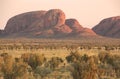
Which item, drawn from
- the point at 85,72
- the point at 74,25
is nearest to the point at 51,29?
the point at 74,25

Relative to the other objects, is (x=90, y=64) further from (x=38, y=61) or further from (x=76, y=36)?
(x=76, y=36)

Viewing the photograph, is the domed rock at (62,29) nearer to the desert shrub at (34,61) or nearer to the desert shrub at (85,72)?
the desert shrub at (34,61)

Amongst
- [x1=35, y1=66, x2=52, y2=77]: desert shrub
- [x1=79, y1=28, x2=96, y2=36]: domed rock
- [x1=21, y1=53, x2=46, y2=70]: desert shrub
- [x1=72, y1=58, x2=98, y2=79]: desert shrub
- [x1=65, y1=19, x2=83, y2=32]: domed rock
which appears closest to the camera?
[x1=72, y1=58, x2=98, y2=79]: desert shrub

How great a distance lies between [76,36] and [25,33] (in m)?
30.9

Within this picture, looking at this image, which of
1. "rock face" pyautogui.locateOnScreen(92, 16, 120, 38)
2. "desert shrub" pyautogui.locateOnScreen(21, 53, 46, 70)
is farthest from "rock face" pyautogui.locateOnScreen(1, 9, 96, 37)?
"desert shrub" pyautogui.locateOnScreen(21, 53, 46, 70)

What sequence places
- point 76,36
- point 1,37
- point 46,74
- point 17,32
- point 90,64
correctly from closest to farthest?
point 90,64
point 46,74
point 76,36
point 1,37
point 17,32

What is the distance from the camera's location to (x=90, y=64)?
1986cm

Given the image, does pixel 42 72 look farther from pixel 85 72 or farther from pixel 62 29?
pixel 62 29

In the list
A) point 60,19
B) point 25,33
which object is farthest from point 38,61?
point 60,19

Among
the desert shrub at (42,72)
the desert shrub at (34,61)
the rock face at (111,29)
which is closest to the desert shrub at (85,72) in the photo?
the desert shrub at (42,72)

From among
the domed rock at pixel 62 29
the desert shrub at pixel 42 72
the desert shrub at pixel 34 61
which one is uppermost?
the domed rock at pixel 62 29

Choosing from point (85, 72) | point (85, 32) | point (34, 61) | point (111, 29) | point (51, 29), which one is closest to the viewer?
point (85, 72)

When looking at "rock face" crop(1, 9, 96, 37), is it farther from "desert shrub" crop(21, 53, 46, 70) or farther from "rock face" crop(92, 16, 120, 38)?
"desert shrub" crop(21, 53, 46, 70)

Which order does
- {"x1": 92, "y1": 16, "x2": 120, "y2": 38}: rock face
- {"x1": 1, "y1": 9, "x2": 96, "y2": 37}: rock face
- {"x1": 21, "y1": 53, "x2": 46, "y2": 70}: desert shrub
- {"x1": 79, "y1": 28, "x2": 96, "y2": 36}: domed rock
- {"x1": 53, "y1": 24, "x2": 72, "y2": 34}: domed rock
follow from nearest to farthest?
{"x1": 21, "y1": 53, "x2": 46, "y2": 70}: desert shrub < {"x1": 79, "y1": 28, "x2": 96, "y2": 36}: domed rock < {"x1": 1, "y1": 9, "x2": 96, "y2": 37}: rock face < {"x1": 53, "y1": 24, "x2": 72, "y2": 34}: domed rock < {"x1": 92, "y1": 16, "x2": 120, "y2": 38}: rock face
